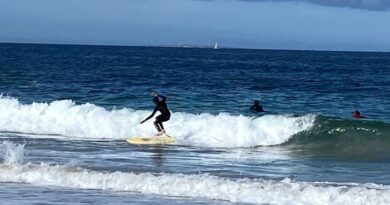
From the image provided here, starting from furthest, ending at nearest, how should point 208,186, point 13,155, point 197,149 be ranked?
point 197,149 < point 13,155 < point 208,186

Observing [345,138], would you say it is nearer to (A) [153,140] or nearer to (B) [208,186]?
(A) [153,140]

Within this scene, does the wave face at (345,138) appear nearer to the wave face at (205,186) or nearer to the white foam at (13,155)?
the wave face at (205,186)

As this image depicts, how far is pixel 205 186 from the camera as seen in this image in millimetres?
15406

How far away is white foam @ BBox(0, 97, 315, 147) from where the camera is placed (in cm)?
2559

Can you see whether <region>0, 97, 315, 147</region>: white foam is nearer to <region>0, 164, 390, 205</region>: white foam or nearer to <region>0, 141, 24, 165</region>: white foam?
<region>0, 141, 24, 165</region>: white foam

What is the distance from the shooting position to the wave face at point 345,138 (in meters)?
23.1

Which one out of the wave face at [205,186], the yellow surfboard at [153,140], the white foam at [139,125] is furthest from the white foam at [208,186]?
the white foam at [139,125]

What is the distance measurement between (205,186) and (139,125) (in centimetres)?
1256

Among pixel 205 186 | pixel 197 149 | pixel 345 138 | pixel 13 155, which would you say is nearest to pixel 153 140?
pixel 197 149

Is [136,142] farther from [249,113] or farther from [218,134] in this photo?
[249,113]

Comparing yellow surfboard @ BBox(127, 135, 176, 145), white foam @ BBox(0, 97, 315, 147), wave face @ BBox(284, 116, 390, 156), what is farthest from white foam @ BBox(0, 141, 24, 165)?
wave face @ BBox(284, 116, 390, 156)

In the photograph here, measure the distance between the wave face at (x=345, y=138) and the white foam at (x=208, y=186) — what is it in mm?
7512

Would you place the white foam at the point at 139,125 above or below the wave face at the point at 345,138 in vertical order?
above

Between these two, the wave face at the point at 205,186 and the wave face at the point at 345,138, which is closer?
the wave face at the point at 205,186
